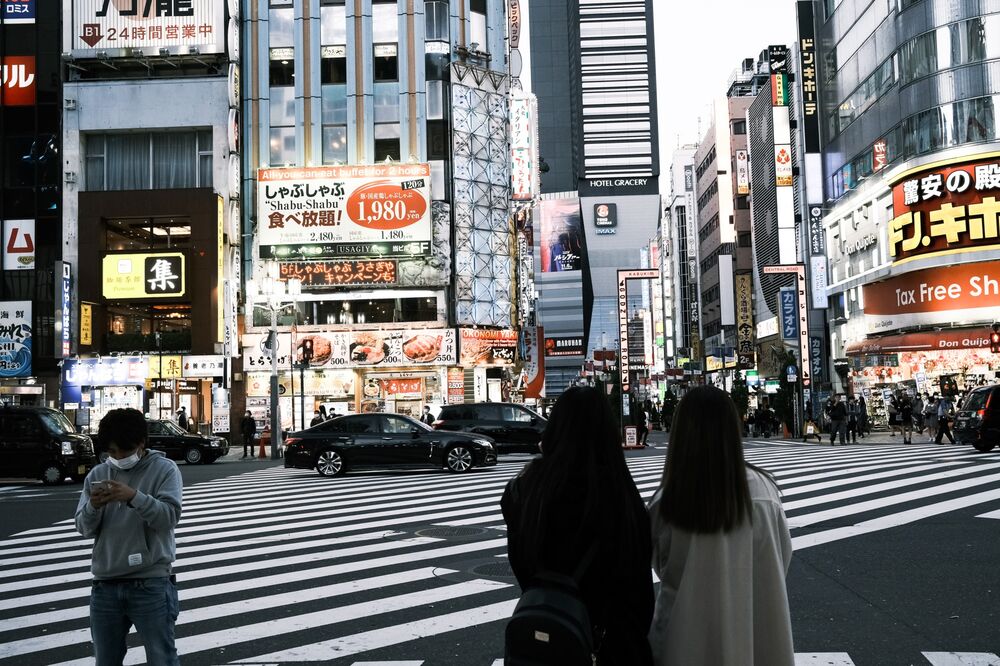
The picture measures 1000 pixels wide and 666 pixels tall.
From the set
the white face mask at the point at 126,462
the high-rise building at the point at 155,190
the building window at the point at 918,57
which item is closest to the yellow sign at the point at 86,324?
the high-rise building at the point at 155,190

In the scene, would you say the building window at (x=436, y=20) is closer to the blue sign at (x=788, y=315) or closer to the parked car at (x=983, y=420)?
the blue sign at (x=788, y=315)

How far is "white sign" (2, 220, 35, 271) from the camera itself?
48.8 metres

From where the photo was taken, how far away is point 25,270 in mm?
48781

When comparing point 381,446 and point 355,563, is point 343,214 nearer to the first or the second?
point 381,446

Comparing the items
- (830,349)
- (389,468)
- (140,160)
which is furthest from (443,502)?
(830,349)

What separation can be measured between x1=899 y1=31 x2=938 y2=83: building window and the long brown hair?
43.7 metres

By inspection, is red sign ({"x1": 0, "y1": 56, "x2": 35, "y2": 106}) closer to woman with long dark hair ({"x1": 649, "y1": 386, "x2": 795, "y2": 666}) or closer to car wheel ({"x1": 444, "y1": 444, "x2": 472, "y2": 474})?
car wheel ({"x1": 444, "y1": 444, "x2": 472, "y2": 474})

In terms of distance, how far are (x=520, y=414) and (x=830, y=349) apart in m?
31.6

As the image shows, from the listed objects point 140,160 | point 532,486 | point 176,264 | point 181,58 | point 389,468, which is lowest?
point 389,468

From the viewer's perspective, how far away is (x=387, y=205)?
48.9m

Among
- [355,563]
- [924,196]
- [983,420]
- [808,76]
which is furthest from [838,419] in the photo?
[808,76]

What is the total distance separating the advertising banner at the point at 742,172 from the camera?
78.5 meters

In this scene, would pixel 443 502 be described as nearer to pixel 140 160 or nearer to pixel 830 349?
pixel 140 160

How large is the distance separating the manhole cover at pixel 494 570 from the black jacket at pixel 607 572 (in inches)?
248
